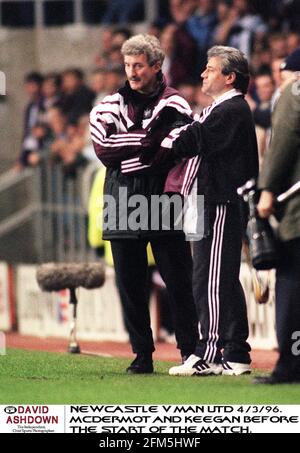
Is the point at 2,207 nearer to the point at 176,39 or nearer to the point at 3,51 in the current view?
the point at 3,51

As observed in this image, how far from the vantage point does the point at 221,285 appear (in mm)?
8867

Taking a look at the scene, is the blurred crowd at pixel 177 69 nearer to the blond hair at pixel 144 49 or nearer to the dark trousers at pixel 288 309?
the blond hair at pixel 144 49

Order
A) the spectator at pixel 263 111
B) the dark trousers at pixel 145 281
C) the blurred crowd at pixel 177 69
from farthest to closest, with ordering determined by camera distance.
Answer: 1. the blurred crowd at pixel 177 69
2. the spectator at pixel 263 111
3. the dark trousers at pixel 145 281

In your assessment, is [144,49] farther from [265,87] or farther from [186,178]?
[265,87]

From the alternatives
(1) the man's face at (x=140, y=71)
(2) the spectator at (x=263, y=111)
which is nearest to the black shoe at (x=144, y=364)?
(1) the man's face at (x=140, y=71)

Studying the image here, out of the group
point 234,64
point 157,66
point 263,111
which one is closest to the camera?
point 234,64

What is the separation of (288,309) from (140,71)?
1541mm

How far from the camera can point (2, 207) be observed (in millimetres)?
16016

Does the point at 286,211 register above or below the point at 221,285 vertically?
above

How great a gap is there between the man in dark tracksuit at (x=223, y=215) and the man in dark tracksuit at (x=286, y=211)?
0.46m

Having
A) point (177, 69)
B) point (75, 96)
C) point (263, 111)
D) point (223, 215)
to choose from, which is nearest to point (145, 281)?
point (223, 215)

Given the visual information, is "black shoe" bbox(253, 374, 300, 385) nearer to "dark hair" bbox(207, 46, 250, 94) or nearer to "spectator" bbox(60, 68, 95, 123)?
"dark hair" bbox(207, 46, 250, 94)

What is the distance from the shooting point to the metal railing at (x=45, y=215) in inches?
569
